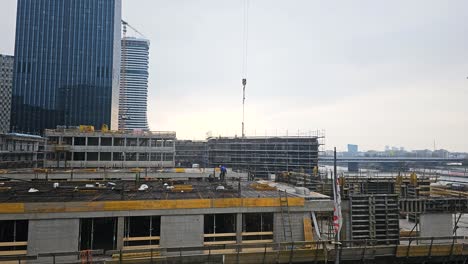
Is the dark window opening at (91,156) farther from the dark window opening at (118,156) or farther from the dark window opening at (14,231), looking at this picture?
the dark window opening at (14,231)

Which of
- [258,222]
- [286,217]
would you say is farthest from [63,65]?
[286,217]

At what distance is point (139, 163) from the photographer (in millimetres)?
64438

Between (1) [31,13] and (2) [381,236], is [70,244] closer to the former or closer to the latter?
(2) [381,236]

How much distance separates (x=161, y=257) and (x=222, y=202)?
4.94m

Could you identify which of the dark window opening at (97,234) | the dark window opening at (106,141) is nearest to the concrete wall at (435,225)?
the dark window opening at (97,234)

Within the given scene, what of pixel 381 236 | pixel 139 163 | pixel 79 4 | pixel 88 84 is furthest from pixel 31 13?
pixel 381 236

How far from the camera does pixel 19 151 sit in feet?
279

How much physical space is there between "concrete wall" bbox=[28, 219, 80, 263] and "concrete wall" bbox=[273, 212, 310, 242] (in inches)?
445

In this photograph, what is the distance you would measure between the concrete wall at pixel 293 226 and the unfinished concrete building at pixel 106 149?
47.4 metres

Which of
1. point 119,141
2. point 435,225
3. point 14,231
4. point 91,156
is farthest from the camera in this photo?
point 119,141

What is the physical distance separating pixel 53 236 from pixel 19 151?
3144 inches

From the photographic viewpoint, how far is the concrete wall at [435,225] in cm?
2239

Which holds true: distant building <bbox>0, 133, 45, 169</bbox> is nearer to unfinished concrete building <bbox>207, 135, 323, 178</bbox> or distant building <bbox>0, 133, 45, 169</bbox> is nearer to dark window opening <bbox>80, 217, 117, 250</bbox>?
unfinished concrete building <bbox>207, 135, 323, 178</bbox>

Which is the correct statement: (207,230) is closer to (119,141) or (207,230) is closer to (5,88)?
(119,141)
